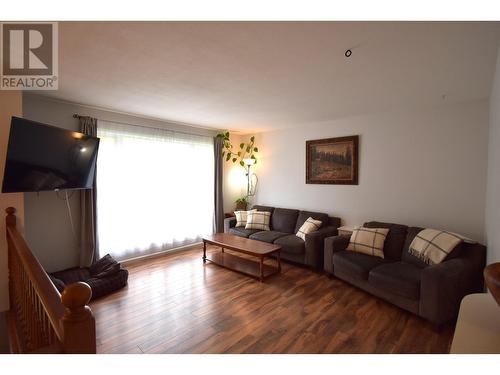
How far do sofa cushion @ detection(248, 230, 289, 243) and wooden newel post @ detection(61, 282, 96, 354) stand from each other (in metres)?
3.50

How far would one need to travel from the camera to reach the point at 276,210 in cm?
496

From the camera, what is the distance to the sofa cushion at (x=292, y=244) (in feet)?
12.6

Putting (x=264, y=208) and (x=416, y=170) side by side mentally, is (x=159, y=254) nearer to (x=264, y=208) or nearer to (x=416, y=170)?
(x=264, y=208)

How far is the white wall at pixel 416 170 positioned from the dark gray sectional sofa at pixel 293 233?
0.88 feet

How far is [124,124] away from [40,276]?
10.6 ft

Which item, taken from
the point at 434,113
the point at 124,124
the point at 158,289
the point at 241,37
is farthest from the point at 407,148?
the point at 124,124

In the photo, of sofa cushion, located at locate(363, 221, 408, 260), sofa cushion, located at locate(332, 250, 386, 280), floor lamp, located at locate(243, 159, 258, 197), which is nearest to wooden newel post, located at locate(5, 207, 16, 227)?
sofa cushion, located at locate(332, 250, 386, 280)

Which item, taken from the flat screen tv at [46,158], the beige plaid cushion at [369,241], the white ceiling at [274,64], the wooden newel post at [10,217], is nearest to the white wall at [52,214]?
the white ceiling at [274,64]

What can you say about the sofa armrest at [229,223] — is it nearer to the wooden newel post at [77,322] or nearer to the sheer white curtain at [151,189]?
the sheer white curtain at [151,189]

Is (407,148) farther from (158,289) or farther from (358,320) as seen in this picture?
(158,289)

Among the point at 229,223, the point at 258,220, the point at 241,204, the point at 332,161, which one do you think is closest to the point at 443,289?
the point at 332,161

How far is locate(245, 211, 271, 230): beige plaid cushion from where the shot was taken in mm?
4820

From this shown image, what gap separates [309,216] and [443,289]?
90.1 inches

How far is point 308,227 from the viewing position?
13.5ft
